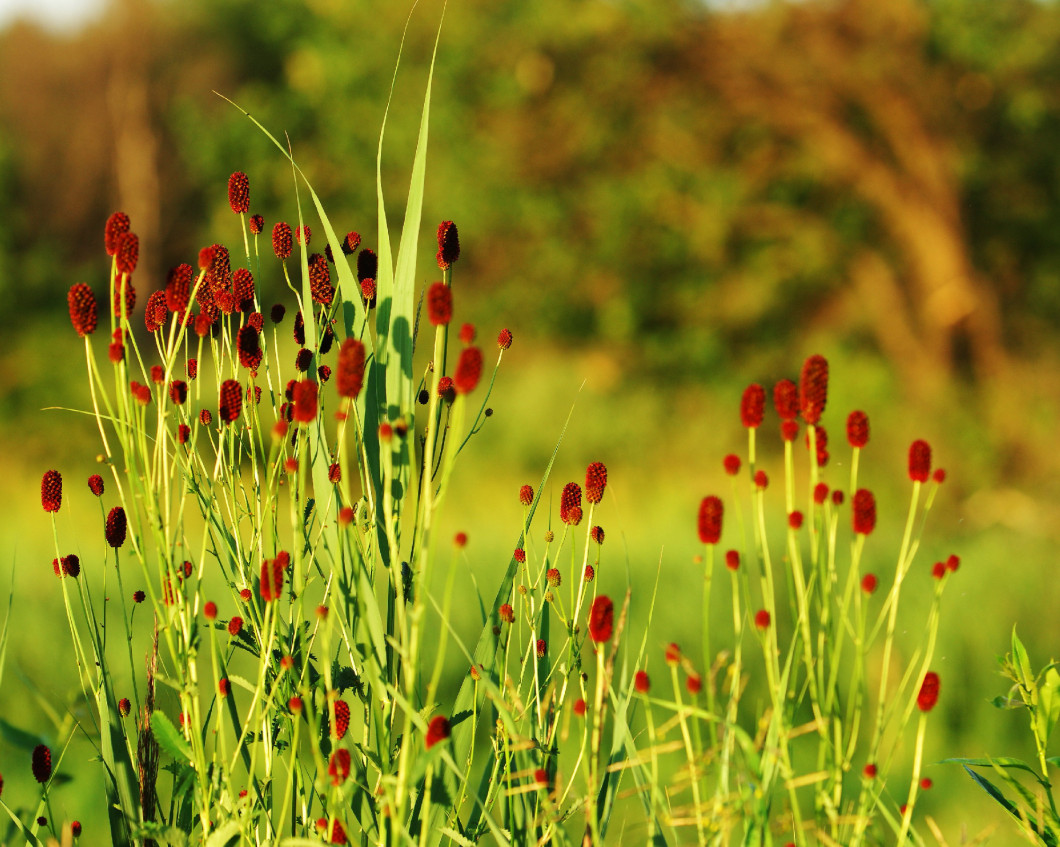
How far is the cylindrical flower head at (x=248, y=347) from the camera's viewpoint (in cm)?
113

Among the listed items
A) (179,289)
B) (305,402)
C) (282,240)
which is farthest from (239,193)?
(305,402)

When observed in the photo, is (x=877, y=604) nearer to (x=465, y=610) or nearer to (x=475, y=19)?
(x=465, y=610)

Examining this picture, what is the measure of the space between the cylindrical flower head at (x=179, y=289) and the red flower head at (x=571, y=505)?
0.45 metres

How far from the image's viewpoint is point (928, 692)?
983 millimetres

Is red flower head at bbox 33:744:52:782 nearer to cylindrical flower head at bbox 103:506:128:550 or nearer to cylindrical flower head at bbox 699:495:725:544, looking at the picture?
cylindrical flower head at bbox 103:506:128:550

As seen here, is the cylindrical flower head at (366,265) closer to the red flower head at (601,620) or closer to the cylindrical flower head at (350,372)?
the cylindrical flower head at (350,372)

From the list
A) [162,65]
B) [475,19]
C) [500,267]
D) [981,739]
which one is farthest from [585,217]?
[162,65]

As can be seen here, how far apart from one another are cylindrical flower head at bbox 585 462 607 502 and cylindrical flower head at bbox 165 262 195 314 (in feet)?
1.52

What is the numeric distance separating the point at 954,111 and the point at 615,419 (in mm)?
4721

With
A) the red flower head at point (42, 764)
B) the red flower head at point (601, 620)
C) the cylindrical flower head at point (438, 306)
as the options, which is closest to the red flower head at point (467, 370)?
the cylindrical flower head at point (438, 306)

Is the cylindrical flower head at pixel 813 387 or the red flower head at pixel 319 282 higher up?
the red flower head at pixel 319 282

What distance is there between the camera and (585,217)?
11.3m

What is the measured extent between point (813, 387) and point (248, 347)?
24.0 inches

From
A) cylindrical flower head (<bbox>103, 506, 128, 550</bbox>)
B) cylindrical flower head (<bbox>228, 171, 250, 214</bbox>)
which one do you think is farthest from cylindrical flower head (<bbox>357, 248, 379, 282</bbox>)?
cylindrical flower head (<bbox>103, 506, 128, 550</bbox>)
